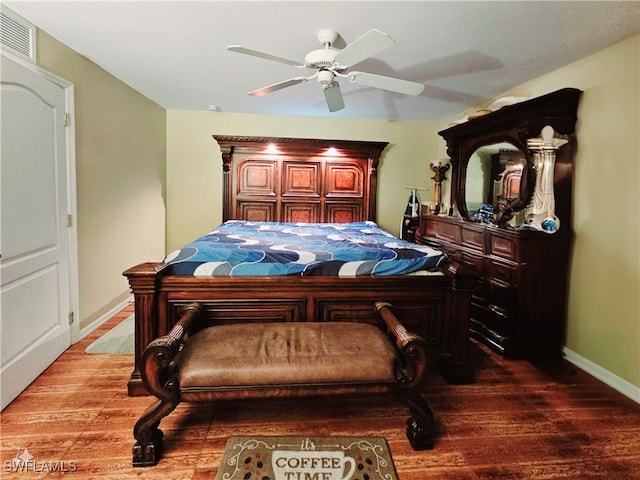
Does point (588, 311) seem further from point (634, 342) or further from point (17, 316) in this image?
point (17, 316)

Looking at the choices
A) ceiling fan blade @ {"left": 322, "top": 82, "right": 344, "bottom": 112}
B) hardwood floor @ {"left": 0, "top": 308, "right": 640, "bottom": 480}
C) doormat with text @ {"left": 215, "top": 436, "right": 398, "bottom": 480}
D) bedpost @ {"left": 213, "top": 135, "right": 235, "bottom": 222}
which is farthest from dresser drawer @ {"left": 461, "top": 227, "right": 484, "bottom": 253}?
bedpost @ {"left": 213, "top": 135, "right": 235, "bottom": 222}

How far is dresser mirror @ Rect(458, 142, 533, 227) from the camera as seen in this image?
292 cm

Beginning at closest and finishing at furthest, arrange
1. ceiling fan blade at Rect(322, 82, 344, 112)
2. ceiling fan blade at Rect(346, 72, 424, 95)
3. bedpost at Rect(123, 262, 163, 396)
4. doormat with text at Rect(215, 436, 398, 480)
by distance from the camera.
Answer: doormat with text at Rect(215, 436, 398, 480) → bedpost at Rect(123, 262, 163, 396) → ceiling fan blade at Rect(346, 72, 424, 95) → ceiling fan blade at Rect(322, 82, 344, 112)

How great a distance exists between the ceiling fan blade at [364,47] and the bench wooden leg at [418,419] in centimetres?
177

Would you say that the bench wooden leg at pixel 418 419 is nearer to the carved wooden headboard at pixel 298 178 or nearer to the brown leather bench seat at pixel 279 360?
the brown leather bench seat at pixel 279 360

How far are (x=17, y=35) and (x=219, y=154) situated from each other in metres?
2.76

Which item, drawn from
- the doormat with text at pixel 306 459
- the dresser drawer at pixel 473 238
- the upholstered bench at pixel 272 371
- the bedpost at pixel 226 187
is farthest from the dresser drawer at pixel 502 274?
the bedpost at pixel 226 187

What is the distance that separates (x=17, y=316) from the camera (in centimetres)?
214

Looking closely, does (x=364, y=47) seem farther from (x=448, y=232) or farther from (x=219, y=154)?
(x=219, y=154)

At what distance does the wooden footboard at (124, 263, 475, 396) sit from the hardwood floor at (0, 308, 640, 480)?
0.26m

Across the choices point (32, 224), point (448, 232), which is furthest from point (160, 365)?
point (448, 232)

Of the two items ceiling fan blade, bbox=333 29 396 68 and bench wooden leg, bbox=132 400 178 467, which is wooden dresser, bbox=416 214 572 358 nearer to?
ceiling fan blade, bbox=333 29 396 68

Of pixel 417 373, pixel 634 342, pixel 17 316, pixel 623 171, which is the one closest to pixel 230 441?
pixel 417 373

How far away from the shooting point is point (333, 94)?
8.63ft
